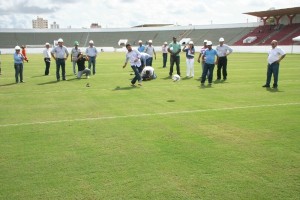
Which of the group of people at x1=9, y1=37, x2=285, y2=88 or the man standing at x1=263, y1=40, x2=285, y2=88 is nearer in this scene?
the man standing at x1=263, y1=40, x2=285, y2=88

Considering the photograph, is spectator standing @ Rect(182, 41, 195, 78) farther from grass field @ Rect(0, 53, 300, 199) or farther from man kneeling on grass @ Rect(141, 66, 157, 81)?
grass field @ Rect(0, 53, 300, 199)

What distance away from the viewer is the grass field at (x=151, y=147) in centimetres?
459

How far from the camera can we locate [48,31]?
3211 inches

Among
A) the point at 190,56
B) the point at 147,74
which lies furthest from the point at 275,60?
the point at 147,74

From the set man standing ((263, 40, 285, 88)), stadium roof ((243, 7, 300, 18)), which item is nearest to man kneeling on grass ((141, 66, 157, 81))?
man standing ((263, 40, 285, 88))

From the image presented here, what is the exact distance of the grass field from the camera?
4.59 m

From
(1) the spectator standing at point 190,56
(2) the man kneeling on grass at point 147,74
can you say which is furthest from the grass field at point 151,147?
(1) the spectator standing at point 190,56

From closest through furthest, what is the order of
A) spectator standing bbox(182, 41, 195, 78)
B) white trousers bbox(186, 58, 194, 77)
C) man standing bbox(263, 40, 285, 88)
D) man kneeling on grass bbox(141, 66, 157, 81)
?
man standing bbox(263, 40, 285, 88), man kneeling on grass bbox(141, 66, 157, 81), spectator standing bbox(182, 41, 195, 78), white trousers bbox(186, 58, 194, 77)

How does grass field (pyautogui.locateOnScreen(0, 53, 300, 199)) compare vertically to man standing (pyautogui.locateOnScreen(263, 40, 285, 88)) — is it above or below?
below

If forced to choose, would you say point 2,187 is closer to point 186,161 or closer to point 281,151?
point 186,161

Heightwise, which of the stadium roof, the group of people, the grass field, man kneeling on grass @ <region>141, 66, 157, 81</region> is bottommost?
the grass field

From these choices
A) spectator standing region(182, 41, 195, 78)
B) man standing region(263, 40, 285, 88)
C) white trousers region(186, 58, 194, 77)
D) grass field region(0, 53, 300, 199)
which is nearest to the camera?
grass field region(0, 53, 300, 199)

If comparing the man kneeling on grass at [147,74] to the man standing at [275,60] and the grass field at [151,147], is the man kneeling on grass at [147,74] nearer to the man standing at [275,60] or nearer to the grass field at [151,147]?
the grass field at [151,147]

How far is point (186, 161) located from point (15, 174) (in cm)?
276
